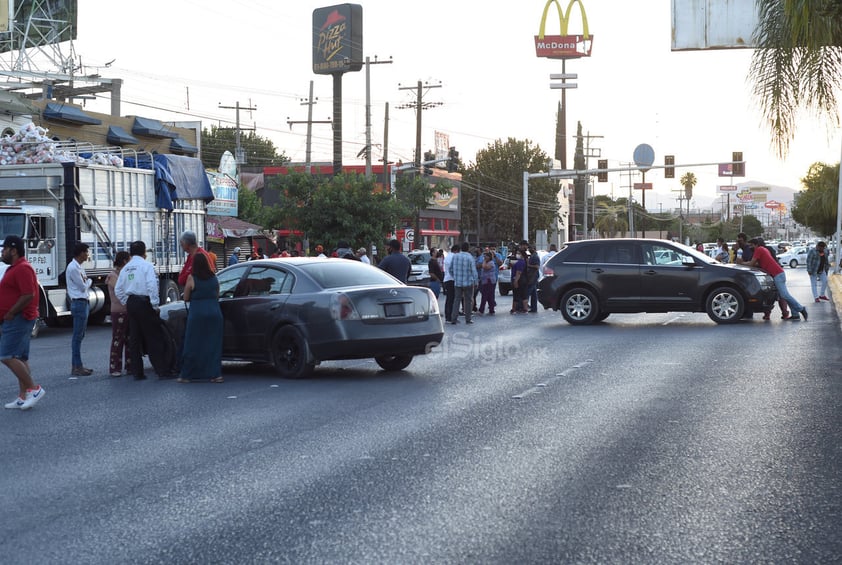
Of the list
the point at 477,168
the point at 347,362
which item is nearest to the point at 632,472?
the point at 347,362

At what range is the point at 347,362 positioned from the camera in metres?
15.0

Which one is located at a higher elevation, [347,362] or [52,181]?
[52,181]

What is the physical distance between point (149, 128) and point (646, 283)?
31.0m

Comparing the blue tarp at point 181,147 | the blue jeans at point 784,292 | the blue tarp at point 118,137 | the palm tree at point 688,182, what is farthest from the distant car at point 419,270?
the palm tree at point 688,182

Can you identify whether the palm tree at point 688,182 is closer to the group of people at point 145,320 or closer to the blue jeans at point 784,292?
the blue jeans at point 784,292

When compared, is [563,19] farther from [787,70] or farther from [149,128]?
[787,70]

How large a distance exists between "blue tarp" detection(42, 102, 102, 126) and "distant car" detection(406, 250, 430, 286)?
13858mm

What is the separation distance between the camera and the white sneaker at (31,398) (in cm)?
1066

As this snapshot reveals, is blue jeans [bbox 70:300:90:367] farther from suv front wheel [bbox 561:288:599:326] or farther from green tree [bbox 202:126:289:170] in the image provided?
green tree [bbox 202:126:289:170]

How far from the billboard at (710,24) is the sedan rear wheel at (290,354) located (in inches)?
291

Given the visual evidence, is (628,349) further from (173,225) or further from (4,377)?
(173,225)

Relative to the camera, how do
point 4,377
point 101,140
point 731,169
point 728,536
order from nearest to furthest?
point 728,536, point 4,377, point 101,140, point 731,169

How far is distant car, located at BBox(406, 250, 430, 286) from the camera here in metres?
41.8

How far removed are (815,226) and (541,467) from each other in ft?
298
